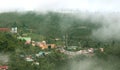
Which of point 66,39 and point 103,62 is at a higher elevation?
point 103,62

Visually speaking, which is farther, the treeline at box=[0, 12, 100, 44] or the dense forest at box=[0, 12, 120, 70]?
the treeline at box=[0, 12, 100, 44]

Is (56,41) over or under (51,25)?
under

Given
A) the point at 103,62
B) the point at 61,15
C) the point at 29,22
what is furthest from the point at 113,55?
the point at 61,15

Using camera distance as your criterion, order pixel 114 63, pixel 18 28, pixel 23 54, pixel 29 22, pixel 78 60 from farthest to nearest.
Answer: pixel 29 22, pixel 18 28, pixel 23 54, pixel 78 60, pixel 114 63

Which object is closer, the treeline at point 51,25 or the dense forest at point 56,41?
the dense forest at point 56,41

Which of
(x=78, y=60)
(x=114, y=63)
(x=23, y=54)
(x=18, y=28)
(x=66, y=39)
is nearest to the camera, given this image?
(x=114, y=63)

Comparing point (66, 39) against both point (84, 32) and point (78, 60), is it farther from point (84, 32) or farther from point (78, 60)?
point (78, 60)

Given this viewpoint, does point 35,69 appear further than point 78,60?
No

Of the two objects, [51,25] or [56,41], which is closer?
[56,41]
